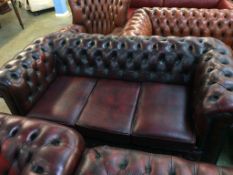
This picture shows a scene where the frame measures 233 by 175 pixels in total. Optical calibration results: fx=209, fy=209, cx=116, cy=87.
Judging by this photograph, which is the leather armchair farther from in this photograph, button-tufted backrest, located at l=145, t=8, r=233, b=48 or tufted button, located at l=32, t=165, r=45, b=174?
tufted button, located at l=32, t=165, r=45, b=174

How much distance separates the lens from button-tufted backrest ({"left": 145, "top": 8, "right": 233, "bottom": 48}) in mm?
2282

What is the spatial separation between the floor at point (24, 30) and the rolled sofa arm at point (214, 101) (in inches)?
118

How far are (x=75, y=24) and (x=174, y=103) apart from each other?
65.9 inches

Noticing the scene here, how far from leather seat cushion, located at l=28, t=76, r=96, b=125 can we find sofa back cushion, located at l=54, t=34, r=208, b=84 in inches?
4.9

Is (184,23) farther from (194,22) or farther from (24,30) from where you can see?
(24,30)

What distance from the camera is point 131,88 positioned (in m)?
1.74

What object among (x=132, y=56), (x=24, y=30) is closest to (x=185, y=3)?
(x=132, y=56)

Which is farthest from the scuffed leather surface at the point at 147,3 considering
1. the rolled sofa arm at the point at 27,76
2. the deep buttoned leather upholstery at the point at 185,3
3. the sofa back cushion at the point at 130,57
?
the rolled sofa arm at the point at 27,76

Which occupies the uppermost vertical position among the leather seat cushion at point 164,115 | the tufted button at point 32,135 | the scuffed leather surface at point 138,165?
the tufted button at point 32,135

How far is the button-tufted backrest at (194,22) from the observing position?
2282 millimetres

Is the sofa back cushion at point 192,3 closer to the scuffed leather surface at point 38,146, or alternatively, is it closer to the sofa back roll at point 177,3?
the sofa back roll at point 177,3

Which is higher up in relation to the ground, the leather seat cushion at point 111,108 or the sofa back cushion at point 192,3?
the sofa back cushion at point 192,3

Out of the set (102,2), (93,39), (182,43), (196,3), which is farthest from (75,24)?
(196,3)

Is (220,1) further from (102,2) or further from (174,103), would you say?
(174,103)
